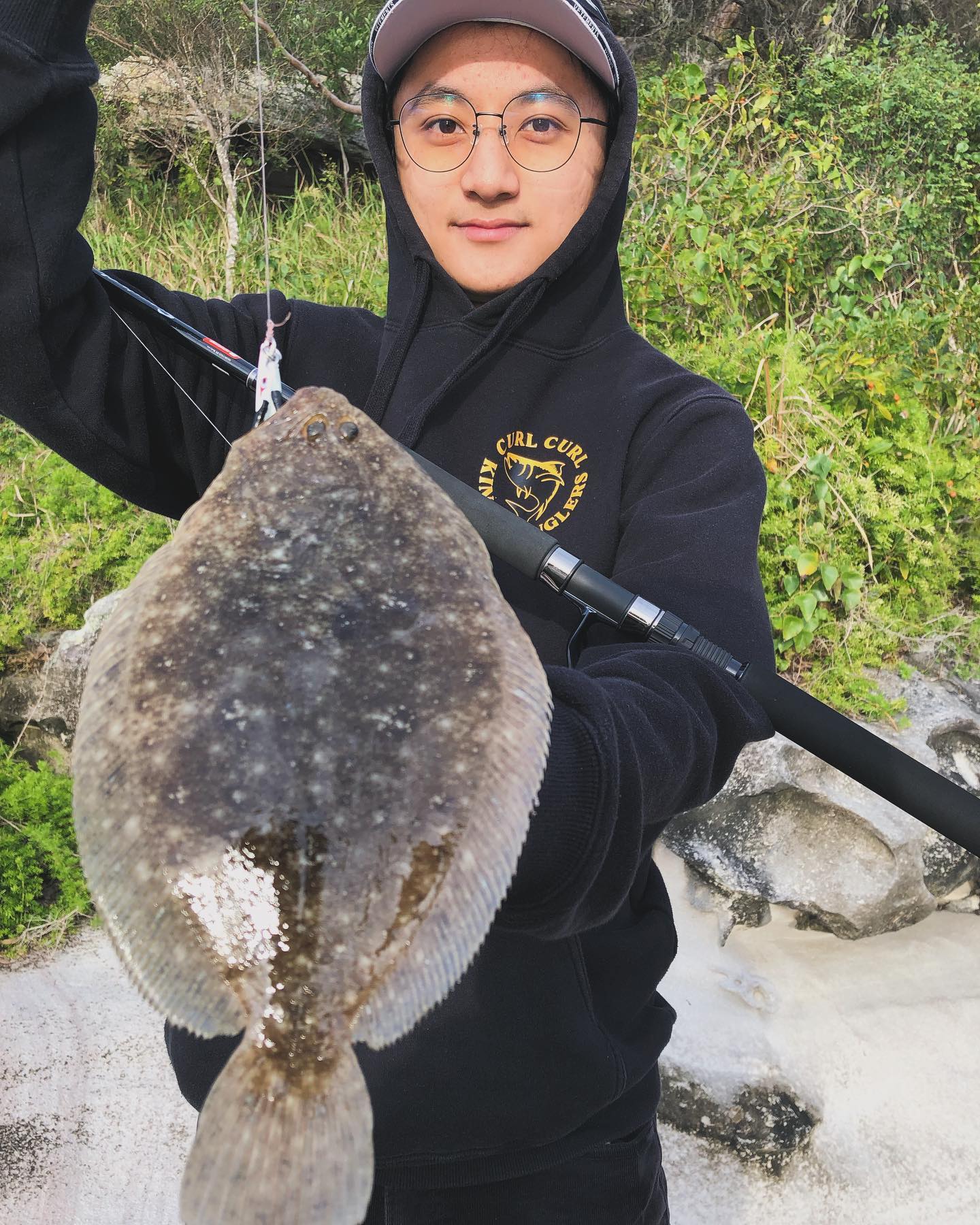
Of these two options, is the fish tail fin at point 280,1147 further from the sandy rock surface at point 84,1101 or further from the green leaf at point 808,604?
the green leaf at point 808,604

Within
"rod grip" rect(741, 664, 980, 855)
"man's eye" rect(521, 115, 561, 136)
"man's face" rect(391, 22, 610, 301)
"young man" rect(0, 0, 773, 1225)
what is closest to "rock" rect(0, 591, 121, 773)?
"young man" rect(0, 0, 773, 1225)

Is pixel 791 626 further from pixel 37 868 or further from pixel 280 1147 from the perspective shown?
pixel 280 1147

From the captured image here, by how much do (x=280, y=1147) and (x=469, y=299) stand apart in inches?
70.5

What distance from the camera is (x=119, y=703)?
1.14 meters

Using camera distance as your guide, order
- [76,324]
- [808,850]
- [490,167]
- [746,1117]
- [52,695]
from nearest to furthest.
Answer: [490,167], [76,324], [746,1117], [808,850], [52,695]

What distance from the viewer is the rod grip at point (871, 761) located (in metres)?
1.90

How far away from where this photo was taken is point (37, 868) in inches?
171

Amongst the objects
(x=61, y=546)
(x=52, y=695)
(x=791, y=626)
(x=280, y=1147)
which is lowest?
(x=52, y=695)

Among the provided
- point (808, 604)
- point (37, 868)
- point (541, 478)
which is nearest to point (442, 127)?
point (541, 478)

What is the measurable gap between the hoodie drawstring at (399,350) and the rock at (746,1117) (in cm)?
278

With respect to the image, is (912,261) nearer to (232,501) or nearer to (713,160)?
(713,160)

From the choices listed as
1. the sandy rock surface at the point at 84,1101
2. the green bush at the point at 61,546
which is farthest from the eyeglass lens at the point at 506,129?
the green bush at the point at 61,546

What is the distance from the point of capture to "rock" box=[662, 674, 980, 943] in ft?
13.9

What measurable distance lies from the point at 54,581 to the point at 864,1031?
457cm
